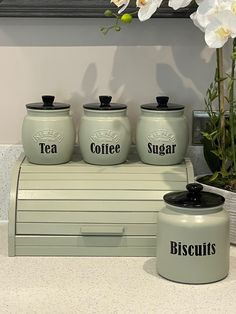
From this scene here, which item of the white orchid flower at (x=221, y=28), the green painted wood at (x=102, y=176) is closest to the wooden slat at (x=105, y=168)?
the green painted wood at (x=102, y=176)

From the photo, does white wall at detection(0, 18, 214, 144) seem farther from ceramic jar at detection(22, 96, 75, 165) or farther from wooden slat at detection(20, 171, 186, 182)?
wooden slat at detection(20, 171, 186, 182)

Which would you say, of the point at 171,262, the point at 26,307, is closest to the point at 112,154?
the point at 171,262

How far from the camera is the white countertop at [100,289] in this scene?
1015 mm

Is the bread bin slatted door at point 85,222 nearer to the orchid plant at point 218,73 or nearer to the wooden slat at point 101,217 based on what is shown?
the wooden slat at point 101,217

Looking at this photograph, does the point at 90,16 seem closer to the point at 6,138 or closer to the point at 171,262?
the point at 6,138

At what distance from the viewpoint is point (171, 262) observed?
3.62 feet

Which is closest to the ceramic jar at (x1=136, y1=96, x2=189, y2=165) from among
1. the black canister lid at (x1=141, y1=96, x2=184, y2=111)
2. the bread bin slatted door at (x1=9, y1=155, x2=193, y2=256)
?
the black canister lid at (x1=141, y1=96, x2=184, y2=111)

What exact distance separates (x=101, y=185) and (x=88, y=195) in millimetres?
34

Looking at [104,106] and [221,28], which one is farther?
[104,106]

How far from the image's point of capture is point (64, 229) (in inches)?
48.3

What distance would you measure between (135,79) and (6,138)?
12.6 inches

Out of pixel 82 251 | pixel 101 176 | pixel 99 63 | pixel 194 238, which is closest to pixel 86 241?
pixel 82 251

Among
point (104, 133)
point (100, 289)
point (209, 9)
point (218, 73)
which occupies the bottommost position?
point (100, 289)

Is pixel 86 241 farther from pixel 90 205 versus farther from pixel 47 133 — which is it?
pixel 47 133
